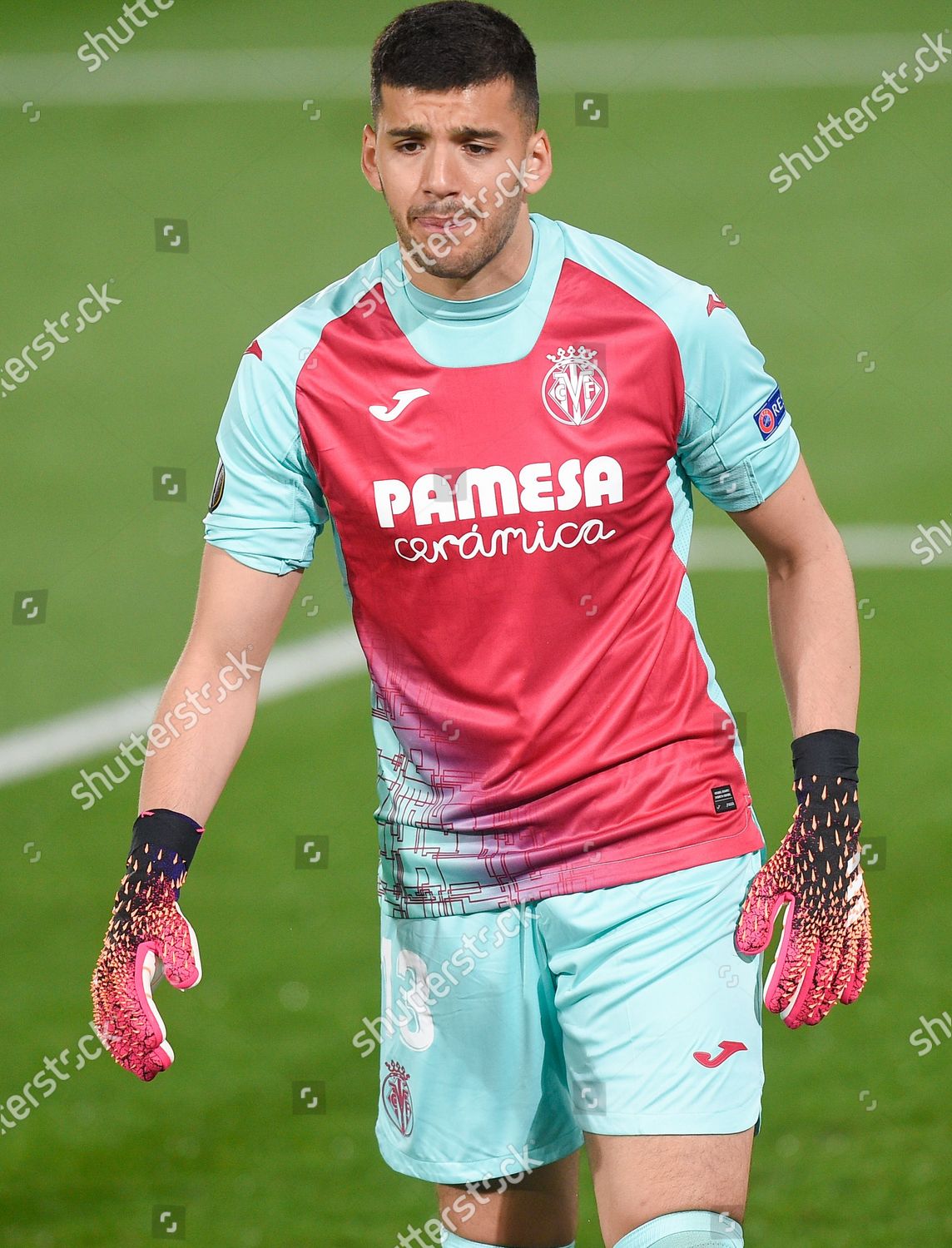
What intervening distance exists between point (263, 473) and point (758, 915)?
51.6 inches

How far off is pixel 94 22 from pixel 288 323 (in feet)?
50.2

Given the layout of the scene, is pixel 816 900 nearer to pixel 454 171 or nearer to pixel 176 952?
pixel 176 952

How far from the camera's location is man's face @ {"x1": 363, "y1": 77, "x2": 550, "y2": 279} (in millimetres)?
3672

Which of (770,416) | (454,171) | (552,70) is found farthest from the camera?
(552,70)

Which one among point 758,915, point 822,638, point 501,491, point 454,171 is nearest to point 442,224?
point 454,171

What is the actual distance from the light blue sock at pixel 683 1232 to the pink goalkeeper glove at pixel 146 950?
981 mm

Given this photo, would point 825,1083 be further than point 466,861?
Yes

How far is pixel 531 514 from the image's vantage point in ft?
12.3

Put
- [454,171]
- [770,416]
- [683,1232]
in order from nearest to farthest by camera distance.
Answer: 1. [683,1232]
2. [454,171]
3. [770,416]

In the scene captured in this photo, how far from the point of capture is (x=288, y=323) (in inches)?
154

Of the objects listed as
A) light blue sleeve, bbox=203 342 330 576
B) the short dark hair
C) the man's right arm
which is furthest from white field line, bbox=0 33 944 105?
the man's right arm

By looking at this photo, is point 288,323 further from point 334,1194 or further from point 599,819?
point 334,1194

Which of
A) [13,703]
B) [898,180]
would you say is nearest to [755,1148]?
[13,703]

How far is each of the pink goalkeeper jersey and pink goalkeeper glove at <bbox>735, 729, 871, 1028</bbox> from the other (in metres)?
0.13
